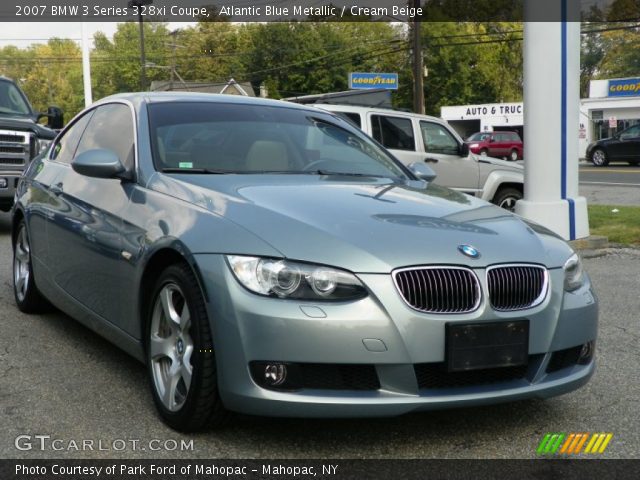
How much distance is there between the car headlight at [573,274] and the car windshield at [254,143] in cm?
131

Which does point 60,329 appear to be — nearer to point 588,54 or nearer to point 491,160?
point 491,160

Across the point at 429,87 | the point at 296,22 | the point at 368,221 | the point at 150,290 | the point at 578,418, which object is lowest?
the point at 578,418

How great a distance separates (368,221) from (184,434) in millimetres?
1174

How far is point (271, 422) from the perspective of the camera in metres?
3.64

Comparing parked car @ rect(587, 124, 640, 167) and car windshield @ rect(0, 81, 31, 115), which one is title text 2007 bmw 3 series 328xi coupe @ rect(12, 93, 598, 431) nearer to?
car windshield @ rect(0, 81, 31, 115)

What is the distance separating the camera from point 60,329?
5.50 meters

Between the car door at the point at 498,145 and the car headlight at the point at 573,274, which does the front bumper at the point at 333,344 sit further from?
the car door at the point at 498,145

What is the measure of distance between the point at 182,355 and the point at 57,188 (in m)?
2.12

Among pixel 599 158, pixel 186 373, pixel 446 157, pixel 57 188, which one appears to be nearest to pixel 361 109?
pixel 446 157

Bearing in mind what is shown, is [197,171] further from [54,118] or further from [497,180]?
[54,118]

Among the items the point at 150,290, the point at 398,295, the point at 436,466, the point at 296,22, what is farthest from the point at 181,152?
the point at 296,22

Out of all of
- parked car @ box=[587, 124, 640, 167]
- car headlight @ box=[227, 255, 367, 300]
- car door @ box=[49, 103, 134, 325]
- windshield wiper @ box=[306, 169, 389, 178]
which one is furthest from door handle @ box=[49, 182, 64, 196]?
parked car @ box=[587, 124, 640, 167]

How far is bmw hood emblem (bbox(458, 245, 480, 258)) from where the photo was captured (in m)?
3.34

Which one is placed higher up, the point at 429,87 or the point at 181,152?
the point at 429,87
